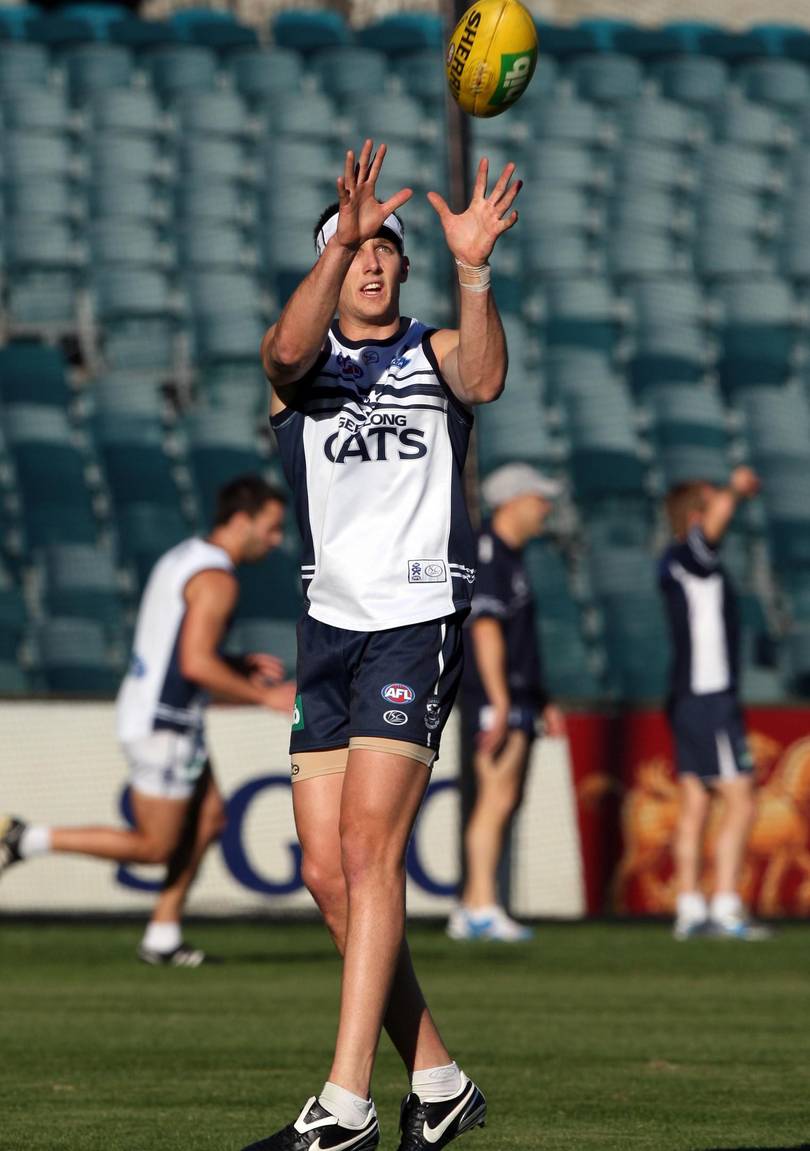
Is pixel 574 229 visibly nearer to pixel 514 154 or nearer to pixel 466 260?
pixel 514 154

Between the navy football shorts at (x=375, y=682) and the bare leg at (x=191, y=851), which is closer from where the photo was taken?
the navy football shorts at (x=375, y=682)

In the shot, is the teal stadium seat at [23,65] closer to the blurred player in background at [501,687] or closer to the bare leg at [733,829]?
the blurred player in background at [501,687]

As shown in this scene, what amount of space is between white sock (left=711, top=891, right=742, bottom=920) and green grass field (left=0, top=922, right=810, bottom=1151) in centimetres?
44

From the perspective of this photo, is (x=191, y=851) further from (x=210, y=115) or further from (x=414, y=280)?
(x=210, y=115)

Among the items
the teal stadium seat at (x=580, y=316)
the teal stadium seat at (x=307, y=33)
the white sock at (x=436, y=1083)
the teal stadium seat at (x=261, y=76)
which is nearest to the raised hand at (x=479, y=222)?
the white sock at (x=436, y=1083)

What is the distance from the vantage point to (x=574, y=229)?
18.6m

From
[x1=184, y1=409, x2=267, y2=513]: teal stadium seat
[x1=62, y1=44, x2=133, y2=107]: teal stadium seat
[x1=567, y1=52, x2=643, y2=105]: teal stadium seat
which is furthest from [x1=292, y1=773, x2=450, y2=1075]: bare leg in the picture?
[x1=567, y1=52, x2=643, y2=105]: teal stadium seat

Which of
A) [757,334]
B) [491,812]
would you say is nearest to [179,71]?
[757,334]

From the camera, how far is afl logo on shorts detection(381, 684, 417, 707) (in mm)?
4020

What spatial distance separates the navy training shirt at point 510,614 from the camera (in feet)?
33.1

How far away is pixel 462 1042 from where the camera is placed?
6.19 m

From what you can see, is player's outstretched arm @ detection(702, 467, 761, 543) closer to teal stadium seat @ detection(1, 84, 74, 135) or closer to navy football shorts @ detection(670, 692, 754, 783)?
navy football shorts @ detection(670, 692, 754, 783)


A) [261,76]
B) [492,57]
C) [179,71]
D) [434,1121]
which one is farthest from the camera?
[261,76]

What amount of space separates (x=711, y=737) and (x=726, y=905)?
90 centimetres
